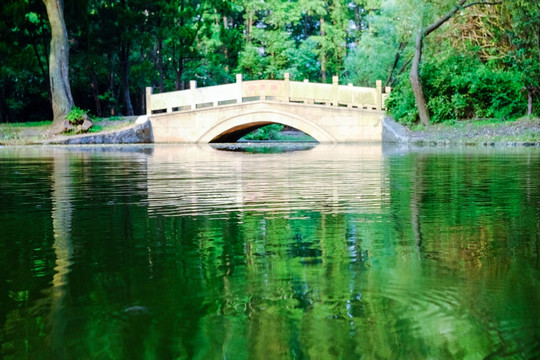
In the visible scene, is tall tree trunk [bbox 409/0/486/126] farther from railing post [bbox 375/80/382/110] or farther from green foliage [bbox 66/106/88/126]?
green foliage [bbox 66/106/88/126]

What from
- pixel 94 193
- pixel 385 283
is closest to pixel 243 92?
pixel 94 193

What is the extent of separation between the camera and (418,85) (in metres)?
27.2

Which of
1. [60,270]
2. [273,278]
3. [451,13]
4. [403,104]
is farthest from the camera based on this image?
[403,104]

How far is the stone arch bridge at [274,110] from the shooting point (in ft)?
100

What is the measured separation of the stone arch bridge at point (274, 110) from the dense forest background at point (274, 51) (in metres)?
1.43

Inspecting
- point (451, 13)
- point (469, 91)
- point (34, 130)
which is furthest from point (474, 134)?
point (34, 130)

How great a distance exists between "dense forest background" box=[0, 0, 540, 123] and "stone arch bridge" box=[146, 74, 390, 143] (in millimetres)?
1432

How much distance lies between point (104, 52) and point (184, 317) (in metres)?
35.9

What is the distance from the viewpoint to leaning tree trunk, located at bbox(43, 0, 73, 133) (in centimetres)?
2927

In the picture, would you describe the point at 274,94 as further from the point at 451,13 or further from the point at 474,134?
the point at 474,134

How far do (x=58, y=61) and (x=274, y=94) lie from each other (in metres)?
8.59

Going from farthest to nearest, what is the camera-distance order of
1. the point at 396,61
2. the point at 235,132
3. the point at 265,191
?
the point at 396,61 → the point at 235,132 → the point at 265,191

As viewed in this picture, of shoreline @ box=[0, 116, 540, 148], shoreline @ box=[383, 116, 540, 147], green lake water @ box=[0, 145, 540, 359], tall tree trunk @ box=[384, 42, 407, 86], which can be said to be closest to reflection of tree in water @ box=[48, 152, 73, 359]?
green lake water @ box=[0, 145, 540, 359]

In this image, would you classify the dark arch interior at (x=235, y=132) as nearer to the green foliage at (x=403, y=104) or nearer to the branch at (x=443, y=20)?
the green foliage at (x=403, y=104)
